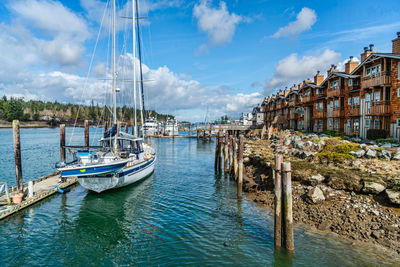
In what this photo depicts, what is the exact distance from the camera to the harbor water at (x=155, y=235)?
1013 cm

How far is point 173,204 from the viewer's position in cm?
1709

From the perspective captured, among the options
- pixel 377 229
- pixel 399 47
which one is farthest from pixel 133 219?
pixel 399 47

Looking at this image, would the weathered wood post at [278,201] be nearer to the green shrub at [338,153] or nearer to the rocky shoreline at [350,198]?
the rocky shoreline at [350,198]

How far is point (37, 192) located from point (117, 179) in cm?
553

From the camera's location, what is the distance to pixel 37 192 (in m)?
17.5

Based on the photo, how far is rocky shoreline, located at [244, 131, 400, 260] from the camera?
1116cm

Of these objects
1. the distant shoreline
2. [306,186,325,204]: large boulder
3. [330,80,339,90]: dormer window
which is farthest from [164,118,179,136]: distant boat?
the distant shoreline

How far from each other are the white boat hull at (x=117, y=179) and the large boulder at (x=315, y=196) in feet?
44.6

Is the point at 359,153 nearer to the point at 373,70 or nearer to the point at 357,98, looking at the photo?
the point at 373,70

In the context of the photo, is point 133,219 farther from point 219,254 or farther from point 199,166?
point 199,166

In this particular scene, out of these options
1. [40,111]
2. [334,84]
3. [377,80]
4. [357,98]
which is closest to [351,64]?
[334,84]

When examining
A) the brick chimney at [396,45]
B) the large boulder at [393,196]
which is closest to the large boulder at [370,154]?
the large boulder at [393,196]

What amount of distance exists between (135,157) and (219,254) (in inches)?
569

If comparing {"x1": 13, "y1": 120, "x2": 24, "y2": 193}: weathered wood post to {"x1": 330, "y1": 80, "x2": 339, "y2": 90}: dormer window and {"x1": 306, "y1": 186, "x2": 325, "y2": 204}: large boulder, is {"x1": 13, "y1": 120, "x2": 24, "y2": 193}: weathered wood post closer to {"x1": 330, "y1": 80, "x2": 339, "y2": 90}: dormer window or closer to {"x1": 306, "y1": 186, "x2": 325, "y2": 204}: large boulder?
{"x1": 306, "y1": 186, "x2": 325, "y2": 204}: large boulder
